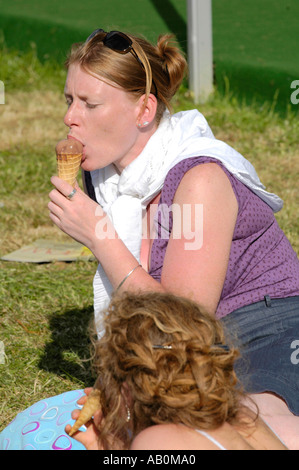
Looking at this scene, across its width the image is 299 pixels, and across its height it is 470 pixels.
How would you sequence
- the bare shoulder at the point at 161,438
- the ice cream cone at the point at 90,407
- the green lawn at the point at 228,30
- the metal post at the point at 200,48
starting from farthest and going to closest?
the metal post at the point at 200,48 → the green lawn at the point at 228,30 → the ice cream cone at the point at 90,407 → the bare shoulder at the point at 161,438

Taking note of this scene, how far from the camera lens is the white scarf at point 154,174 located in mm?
2463

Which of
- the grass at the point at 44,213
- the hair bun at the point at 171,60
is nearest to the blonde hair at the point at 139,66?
the hair bun at the point at 171,60

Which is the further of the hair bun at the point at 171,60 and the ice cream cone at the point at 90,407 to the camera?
the hair bun at the point at 171,60

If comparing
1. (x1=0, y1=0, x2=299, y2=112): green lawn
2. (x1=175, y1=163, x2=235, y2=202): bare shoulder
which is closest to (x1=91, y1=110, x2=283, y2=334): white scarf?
(x1=175, y1=163, x2=235, y2=202): bare shoulder

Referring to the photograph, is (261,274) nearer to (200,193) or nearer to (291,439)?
(200,193)

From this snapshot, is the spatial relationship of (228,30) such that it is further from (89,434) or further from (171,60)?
(89,434)

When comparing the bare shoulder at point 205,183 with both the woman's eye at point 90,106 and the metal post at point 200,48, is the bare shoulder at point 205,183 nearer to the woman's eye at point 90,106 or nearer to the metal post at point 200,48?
the woman's eye at point 90,106

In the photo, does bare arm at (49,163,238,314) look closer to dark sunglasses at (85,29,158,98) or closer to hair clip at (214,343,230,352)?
hair clip at (214,343,230,352)

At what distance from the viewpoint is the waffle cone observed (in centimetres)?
245

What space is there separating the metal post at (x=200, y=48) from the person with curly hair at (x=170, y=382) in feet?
14.9

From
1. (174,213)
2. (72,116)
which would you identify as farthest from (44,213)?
(174,213)

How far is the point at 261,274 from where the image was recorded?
244 centimetres

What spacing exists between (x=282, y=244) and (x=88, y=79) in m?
0.87

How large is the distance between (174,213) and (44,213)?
2.59m
